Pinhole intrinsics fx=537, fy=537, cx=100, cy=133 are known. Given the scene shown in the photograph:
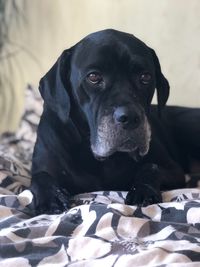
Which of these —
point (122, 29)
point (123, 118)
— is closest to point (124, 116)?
point (123, 118)

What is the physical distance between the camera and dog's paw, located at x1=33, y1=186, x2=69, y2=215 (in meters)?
1.54

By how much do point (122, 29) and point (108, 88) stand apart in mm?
1048

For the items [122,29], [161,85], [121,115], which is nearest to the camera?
[121,115]

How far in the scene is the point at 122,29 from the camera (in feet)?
8.50

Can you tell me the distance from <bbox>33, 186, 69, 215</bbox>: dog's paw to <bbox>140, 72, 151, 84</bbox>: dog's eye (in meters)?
0.43

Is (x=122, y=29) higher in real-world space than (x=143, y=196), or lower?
higher

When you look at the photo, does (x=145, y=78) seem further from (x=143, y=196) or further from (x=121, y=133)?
(x=143, y=196)

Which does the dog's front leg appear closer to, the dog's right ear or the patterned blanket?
the patterned blanket

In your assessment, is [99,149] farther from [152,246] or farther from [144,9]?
[144,9]

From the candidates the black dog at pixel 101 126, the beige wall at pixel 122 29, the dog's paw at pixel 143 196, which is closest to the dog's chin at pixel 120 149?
the black dog at pixel 101 126

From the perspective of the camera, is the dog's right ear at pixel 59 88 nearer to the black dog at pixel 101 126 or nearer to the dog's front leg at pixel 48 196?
the black dog at pixel 101 126

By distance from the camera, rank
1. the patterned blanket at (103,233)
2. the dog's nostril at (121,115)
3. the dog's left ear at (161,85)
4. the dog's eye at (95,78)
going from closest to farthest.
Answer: the patterned blanket at (103,233) → the dog's nostril at (121,115) → the dog's eye at (95,78) → the dog's left ear at (161,85)

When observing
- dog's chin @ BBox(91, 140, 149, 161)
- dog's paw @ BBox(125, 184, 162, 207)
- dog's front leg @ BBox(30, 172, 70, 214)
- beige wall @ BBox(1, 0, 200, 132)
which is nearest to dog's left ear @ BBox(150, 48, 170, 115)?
dog's chin @ BBox(91, 140, 149, 161)

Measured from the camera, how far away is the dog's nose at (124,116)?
4.95 feet
